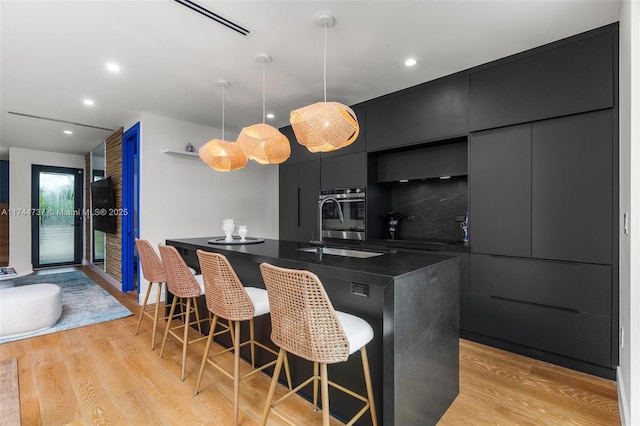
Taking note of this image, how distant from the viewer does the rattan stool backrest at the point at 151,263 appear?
2840 millimetres

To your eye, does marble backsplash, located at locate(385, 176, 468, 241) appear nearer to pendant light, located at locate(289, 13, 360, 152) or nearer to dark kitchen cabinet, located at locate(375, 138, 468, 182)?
dark kitchen cabinet, located at locate(375, 138, 468, 182)

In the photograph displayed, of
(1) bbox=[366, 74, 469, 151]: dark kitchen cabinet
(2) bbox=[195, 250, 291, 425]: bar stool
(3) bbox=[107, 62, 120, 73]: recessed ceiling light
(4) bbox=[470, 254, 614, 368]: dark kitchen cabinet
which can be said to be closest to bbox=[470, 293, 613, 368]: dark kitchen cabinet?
(4) bbox=[470, 254, 614, 368]: dark kitchen cabinet

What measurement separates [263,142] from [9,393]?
8.16 feet

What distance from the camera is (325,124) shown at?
6.86 feet

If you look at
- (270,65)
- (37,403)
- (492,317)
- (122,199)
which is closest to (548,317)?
(492,317)

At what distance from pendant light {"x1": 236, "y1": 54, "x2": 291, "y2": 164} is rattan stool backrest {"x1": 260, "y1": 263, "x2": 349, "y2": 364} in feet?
4.84

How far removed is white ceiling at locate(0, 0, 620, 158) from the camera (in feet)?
7.12

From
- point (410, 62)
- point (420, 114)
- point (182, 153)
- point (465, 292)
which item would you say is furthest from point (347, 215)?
point (182, 153)

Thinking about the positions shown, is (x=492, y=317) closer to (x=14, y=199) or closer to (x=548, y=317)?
(x=548, y=317)

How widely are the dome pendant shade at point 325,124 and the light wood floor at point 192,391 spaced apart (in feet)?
5.68

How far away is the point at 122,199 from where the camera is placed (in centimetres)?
486

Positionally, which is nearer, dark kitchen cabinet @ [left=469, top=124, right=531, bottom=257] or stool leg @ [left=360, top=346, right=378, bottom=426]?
stool leg @ [left=360, top=346, right=378, bottom=426]

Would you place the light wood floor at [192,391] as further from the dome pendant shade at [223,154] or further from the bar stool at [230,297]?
the dome pendant shade at [223,154]

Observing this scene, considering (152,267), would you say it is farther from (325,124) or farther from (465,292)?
(465,292)
